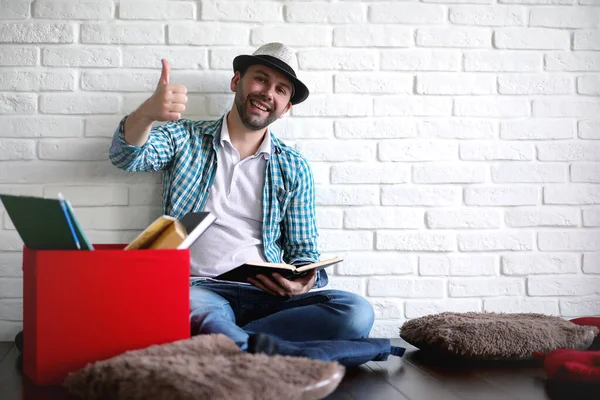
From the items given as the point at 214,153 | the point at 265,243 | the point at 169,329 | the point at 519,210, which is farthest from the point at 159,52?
the point at 519,210

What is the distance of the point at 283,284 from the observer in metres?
2.24

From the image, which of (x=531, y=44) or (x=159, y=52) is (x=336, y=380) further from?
(x=531, y=44)

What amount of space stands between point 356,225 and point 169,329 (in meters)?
1.06

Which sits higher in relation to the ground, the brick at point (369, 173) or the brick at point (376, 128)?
the brick at point (376, 128)

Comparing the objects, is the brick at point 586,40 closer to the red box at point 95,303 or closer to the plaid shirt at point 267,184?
the plaid shirt at point 267,184

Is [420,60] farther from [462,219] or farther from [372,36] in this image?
[462,219]

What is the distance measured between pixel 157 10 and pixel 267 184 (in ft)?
2.59

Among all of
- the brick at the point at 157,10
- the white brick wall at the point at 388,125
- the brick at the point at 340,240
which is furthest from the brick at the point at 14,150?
the brick at the point at 340,240

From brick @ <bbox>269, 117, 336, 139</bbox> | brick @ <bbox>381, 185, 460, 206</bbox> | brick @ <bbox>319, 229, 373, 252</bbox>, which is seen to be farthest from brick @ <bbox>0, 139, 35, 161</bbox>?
brick @ <bbox>381, 185, 460, 206</bbox>

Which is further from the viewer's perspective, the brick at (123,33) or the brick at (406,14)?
the brick at (406,14)

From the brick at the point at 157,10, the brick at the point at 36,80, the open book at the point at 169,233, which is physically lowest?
the open book at the point at 169,233

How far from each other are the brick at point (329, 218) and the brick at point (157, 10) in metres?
0.91

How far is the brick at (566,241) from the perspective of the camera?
272cm

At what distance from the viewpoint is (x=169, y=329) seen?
1.76m
